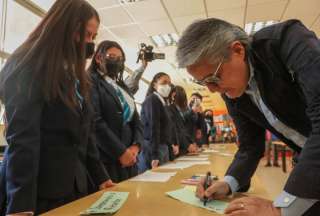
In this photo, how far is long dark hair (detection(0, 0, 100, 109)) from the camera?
3.02 feet

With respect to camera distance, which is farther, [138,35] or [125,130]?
[138,35]

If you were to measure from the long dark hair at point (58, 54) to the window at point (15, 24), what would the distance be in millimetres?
2503

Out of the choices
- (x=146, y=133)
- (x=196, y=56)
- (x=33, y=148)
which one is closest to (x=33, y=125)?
(x=33, y=148)

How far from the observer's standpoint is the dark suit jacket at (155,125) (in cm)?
254

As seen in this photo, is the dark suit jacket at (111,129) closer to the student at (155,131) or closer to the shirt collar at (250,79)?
the student at (155,131)

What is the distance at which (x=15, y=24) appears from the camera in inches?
128

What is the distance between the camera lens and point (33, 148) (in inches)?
33.6

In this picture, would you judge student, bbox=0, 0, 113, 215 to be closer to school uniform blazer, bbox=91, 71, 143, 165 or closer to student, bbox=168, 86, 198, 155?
school uniform blazer, bbox=91, 71, 143, 165

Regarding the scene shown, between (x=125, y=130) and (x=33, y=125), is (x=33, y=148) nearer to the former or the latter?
(x=33, y=125)

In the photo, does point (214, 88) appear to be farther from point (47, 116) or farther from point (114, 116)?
point (114, 116)

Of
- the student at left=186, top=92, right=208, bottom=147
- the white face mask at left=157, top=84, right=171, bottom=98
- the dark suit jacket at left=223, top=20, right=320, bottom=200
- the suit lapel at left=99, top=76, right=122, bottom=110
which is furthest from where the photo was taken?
the student at left=186, top=92, right=208, bottom=147

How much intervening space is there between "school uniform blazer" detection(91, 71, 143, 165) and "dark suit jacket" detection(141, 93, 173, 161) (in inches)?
27.8

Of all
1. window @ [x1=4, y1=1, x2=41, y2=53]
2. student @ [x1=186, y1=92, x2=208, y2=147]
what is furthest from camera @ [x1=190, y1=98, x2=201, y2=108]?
window @ [x1=4, y1=1, x2=41, y2=53]

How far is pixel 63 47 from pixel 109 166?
782 millimetres
